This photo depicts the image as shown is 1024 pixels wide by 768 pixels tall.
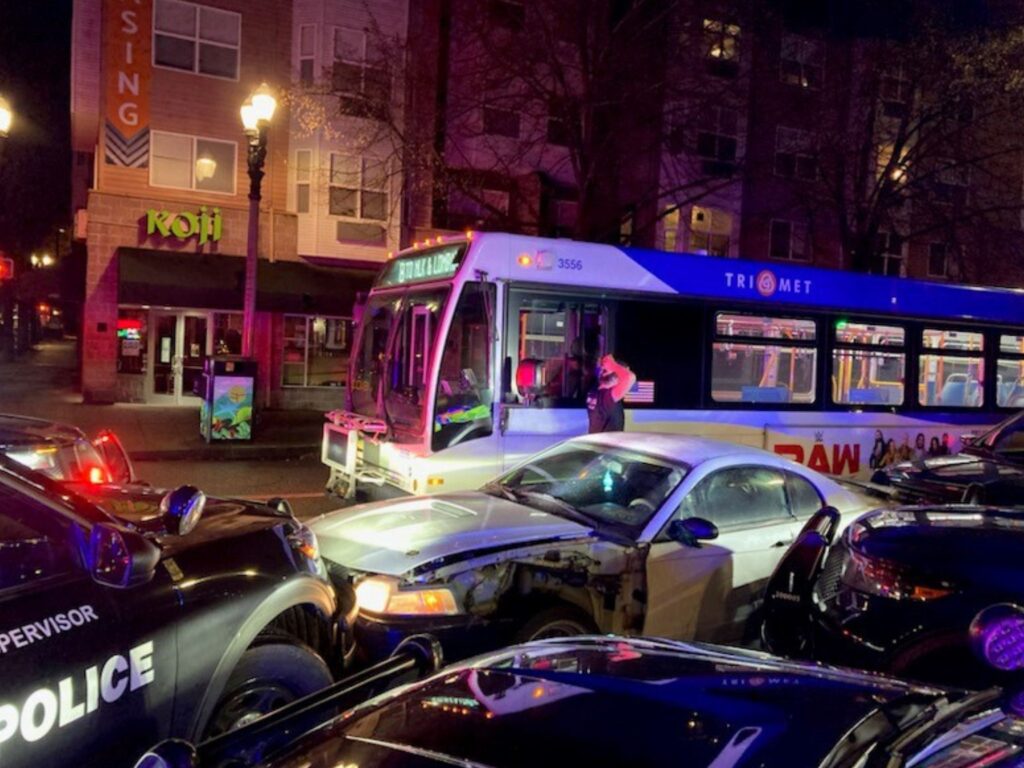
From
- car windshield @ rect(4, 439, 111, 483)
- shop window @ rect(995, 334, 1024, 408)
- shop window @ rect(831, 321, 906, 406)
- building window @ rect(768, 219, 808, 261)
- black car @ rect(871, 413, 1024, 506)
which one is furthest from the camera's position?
building window @ rect(768, 219, 808, 261)

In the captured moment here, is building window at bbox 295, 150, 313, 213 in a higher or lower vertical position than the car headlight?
higher

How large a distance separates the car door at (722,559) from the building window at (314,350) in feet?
61.1

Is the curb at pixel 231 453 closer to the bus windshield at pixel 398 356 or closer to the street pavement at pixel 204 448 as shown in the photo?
the street pavement at pixel 204 448

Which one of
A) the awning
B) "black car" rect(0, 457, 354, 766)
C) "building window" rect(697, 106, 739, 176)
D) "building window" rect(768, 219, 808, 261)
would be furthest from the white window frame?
"black car" rect(0, 457, 354, 766)

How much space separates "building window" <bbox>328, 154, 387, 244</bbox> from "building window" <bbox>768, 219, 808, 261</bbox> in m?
13.8

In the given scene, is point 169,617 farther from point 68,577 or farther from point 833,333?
point 833,333

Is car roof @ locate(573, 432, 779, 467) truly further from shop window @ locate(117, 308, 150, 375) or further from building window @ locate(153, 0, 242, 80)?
building window @ locate(153, 0, 242, 80)

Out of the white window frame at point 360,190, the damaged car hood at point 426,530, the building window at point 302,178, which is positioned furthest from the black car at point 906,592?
the building window at point 302,178

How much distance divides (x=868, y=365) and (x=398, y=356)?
6302mm

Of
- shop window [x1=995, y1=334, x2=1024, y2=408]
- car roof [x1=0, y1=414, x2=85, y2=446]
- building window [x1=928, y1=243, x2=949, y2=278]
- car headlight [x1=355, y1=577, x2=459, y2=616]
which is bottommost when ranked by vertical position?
car headlight [x1=355, y1=577, x2=459, y2=616]

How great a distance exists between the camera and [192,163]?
22.2 meters

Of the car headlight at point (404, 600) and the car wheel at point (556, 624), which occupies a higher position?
the car headlight at point (404, 600)

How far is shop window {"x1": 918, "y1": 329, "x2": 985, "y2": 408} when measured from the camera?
12.2 metres

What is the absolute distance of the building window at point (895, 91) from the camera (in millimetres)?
21234
